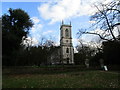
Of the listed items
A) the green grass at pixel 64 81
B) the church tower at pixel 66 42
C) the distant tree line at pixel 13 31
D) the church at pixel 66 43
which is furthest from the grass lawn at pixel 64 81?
the church tower at pixel 66 42

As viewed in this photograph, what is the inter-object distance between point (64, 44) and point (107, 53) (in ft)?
168

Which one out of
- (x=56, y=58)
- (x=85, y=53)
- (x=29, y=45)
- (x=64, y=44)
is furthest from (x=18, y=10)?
(x=64, y=44)

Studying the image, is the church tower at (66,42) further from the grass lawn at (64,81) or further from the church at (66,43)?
the grass lawn at (64,81)

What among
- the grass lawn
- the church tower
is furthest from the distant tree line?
the church tower

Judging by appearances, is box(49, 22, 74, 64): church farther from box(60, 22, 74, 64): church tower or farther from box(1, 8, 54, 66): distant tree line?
box(1, 8, 54, 66): distant tree line

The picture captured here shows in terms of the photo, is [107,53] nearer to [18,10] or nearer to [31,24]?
[31,24]

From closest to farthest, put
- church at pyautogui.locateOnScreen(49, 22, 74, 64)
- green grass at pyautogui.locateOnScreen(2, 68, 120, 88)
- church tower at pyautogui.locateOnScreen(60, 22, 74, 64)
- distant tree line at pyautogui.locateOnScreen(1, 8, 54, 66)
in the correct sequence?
green grass at pyautogui.locateOnScreen(2, 68, 120, 88)
distant tree line at pyautogui.locateOnScreen(1, 8, 54, 66)
church at pyautogui.locateOnScreen(49, 22, 74, 64)
church tower at pyautogui.locateOnScreen(60, 22, 74, 64)

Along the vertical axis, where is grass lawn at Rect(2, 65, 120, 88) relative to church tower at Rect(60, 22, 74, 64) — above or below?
below

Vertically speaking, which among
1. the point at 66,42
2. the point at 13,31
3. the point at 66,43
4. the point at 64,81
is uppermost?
the point at 66,42

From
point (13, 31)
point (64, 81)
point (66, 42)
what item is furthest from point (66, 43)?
point (64, 81)

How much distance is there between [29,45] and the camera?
51906 mm

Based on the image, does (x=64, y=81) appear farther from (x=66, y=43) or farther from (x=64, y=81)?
(x=66, y=43)

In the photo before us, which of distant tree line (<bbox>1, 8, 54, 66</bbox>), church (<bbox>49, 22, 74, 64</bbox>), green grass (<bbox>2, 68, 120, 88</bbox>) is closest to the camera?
green grass (<bbox>2, 68, 120, 88</bbox>)

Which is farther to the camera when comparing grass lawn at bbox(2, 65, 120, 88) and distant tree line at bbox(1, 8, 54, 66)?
distant tree line at bbox(1, 8, 54, 66)
